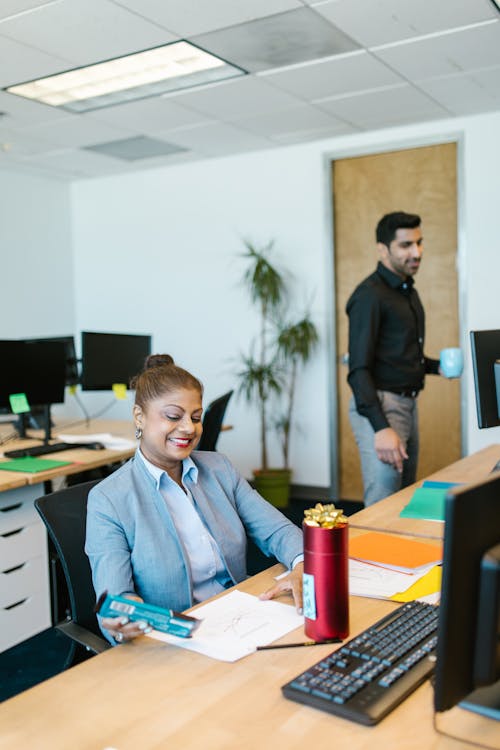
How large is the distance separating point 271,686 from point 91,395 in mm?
5769

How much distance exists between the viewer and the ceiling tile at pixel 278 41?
327 centimetres

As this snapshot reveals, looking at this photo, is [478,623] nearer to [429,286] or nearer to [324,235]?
[429,286]

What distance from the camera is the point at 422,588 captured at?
161cm

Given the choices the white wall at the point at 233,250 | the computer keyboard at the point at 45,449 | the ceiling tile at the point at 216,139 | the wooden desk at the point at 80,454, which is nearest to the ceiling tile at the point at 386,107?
the white wall at the point at 233,250

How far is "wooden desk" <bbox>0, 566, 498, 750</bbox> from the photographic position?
104cm

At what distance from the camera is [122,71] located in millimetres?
3984

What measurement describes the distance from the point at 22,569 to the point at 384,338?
1826 millimetres

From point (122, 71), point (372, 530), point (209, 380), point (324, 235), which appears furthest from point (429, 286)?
point (372, 530)

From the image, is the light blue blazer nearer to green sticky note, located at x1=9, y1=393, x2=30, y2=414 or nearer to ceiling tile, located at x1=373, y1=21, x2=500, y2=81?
green sticky note, located at x1=9, y1=393, x2=30, y2=414

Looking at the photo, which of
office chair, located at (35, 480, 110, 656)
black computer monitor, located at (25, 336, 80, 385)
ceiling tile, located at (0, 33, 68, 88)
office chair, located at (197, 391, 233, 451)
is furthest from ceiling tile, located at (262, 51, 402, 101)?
office chair, located at (35, 480, 110, 656)

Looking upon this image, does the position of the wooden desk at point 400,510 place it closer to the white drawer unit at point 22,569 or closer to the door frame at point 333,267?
the white drawer unit at point 22,569

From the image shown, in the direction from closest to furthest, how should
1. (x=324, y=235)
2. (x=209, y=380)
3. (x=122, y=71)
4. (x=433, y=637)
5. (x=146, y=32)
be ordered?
(x=433, y=637)
(x=146, y=32)
(x=122, y=71)
(x=324, y=235)
(x=209, y=380)

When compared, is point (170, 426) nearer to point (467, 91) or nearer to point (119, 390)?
point (119, 390)

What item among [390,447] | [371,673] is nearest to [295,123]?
[390,447]
